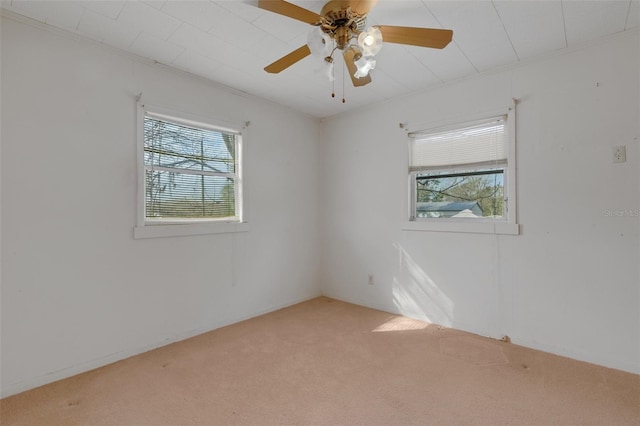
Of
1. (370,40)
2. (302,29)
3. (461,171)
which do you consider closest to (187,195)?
(302,29)

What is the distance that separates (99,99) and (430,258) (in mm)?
3279

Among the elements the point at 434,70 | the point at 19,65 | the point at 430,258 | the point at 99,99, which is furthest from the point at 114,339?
the point at 434,70

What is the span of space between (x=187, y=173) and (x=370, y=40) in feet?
6.79

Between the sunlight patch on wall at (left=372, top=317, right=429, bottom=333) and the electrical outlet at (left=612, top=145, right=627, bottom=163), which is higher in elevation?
the electrical outlet at (left=612, top=145, right=627, bottom=163)

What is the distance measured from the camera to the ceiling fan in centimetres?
155

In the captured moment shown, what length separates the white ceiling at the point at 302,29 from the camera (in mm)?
1878

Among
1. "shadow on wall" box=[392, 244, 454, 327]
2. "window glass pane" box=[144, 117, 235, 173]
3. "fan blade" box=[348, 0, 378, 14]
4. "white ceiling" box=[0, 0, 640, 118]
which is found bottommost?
"shadow on wall" box=[392, 244, 454, 327]

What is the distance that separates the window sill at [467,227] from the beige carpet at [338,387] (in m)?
0.99

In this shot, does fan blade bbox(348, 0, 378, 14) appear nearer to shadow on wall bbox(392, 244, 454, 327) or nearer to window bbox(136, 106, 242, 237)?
window bbox(136, 106, 242, 237)

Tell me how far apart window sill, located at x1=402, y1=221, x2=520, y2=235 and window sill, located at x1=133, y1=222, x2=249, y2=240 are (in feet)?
6.05

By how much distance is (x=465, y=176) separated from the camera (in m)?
3.04

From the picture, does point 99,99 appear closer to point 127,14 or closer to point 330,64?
point 127,14

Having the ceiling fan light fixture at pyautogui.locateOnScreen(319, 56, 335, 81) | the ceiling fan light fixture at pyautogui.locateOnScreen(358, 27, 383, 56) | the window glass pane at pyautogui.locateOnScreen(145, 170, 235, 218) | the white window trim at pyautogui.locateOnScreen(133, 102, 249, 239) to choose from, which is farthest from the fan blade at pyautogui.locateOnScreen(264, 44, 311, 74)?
the window glass pane at pyautogui.locateOnScreen(145, 170, 235, 218)

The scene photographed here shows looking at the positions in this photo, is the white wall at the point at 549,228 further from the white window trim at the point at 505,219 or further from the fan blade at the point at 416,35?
the fan blade at the point at 416,35
